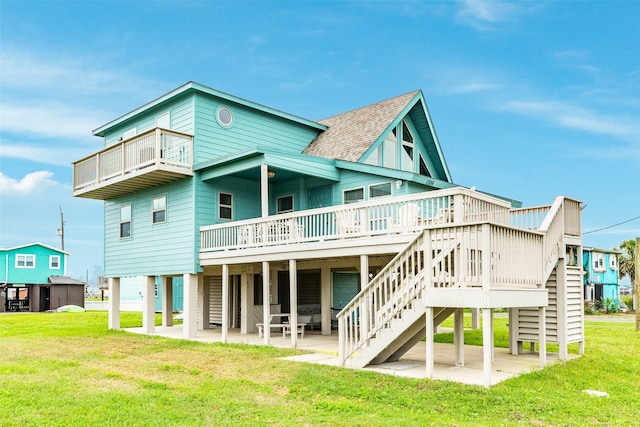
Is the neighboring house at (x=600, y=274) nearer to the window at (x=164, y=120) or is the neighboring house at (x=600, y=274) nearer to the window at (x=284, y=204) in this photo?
the window at (x=284, y=204)

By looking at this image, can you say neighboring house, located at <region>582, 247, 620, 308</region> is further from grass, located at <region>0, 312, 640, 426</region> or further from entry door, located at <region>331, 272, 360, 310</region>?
grass, located at <region>0, 312, 640, 426</region>

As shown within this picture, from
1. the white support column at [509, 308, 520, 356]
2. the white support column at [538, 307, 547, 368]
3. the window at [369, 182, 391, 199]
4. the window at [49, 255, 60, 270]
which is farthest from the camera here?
the window at [49, 255, 60, 270]

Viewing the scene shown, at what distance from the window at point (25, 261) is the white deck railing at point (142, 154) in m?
26.4

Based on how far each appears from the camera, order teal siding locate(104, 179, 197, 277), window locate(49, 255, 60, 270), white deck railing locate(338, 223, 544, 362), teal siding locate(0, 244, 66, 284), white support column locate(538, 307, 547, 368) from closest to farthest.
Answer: white deck railing locate(338, 223, 544, 362) < white support column locate(538, 307, 547, 368) < teal siding locate(104, 179, 197, 277) < teal siding locate(0, 244, 66, 284) < window locate(49, 255, 60, 270)

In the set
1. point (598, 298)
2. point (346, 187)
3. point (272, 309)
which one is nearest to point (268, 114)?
point (346, 187)

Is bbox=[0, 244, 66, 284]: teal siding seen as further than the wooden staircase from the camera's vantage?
Yes

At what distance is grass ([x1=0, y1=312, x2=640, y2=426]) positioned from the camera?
7.76 m

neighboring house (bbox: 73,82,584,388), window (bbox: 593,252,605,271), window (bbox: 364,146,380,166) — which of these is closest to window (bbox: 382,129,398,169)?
neighboring house (bbox: 73,82,584,388)

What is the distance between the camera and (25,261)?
142ft

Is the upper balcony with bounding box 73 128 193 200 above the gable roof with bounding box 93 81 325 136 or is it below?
below

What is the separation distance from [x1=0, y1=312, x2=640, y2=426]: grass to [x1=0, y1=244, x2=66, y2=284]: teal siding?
32.9 m

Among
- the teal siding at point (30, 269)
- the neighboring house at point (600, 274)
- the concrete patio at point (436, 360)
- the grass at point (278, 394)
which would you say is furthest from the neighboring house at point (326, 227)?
the teal siding at point (30, 269)

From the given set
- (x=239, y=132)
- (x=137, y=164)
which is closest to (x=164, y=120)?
(x=137, y=164)

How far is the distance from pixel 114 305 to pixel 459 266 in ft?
52.0
